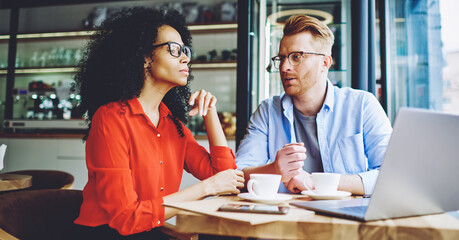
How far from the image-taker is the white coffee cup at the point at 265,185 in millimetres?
911

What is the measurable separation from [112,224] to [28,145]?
3693mm

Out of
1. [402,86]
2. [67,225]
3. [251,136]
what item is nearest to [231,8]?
[402,86]

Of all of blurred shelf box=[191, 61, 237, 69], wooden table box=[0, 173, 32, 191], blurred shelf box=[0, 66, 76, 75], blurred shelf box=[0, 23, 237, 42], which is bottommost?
wooden table box=[0, 173, 32, 191]

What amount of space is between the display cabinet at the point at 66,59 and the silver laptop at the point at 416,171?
121 inches

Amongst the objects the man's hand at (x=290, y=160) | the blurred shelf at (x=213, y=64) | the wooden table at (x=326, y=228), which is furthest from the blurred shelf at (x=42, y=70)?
the wooden table at (x=326, y=228)

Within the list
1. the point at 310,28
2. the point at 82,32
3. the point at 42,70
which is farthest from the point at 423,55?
the point at 42,70

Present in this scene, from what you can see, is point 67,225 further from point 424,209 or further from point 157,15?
point 424,209

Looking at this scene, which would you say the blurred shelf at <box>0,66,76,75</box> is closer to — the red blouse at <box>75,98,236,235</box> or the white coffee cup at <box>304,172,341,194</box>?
the red blouse at <box>75,98,236,235</box>

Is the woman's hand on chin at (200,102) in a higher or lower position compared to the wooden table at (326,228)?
higher

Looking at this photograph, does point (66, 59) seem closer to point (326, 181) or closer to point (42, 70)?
point (42, 70)

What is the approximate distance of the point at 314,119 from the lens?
162 cm

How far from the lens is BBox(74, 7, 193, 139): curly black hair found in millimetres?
1345

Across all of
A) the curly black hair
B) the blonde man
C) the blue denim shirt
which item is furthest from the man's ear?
the curly black hair

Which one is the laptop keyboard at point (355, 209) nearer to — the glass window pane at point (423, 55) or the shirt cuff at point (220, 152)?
the shirt cuff at point (220, 152)
